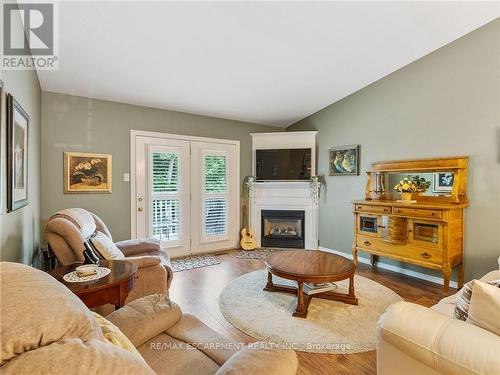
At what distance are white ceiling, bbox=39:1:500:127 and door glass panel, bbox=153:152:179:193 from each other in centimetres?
83

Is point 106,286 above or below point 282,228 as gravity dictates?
above

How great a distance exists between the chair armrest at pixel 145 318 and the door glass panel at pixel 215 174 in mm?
3358

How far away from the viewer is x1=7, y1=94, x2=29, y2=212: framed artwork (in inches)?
66.2

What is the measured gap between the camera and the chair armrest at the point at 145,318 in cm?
127

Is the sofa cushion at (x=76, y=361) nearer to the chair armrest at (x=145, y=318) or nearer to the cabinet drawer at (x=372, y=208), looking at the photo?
the chair armrest at (x=145, y=318)

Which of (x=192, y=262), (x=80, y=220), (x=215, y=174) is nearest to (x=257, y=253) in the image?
(x=192, y=262)

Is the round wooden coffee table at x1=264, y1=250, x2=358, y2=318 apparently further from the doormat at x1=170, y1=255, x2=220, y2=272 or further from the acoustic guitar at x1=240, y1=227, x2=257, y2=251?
the acoustic guitar at x1=240, y1=227, x2=257, y2=251

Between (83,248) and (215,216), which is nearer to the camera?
(83,248)

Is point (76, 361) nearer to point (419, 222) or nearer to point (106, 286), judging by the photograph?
point (106, 286)

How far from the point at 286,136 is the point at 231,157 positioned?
1127 mm

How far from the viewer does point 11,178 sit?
5.62ft

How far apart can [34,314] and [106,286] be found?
3.66 feet

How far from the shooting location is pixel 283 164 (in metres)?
5.07

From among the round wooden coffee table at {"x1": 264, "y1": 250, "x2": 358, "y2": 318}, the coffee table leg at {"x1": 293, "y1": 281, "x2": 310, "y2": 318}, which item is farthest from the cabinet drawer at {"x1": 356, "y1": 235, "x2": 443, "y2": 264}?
the coffee table leg at {"x1": 293, "y1": 281, "x2": 310, "y2": 318}
